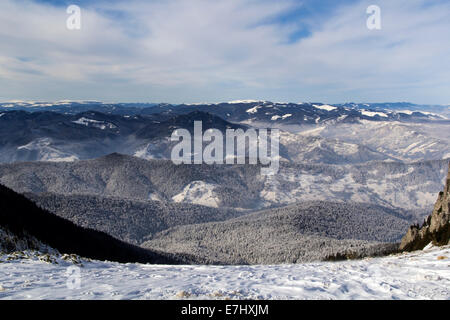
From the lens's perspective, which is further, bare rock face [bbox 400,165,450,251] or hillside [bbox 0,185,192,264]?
hillside [bbox 0,185,192,264]

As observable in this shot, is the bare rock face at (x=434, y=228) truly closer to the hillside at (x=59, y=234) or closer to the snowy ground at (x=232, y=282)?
the snowy ground at (x=232, y=282)

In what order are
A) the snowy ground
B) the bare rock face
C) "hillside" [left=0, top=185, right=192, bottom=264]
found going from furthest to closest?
1. "hillside" [left=0, top=185, right=192, bottom=264]
2. the bare rock face
3. the snowy ground

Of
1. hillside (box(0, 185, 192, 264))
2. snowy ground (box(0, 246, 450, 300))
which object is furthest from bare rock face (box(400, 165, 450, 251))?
hillside (box(0, 185, 192, 264))

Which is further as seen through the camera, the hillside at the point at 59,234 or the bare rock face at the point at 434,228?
the hillside at the point at 59,234

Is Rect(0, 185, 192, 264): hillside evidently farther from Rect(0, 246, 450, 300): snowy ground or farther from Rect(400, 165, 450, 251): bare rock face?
Rect(400, 165, 450, 251): bare rock face

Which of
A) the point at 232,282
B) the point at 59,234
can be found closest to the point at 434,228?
the point at 232,282

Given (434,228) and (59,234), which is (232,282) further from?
(59,234)

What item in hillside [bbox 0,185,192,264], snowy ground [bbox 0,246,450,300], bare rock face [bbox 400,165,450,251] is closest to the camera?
snowy ground [bbox 0,246,450,300]

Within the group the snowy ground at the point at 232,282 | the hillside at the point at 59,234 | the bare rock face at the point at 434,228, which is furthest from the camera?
the hillside at the point at 59,234

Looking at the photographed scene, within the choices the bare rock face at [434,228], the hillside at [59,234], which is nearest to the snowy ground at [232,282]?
the hillside at [59,234]

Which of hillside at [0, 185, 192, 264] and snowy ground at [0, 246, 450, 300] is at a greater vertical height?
snowy ground at [0, 246, 450, 300]
